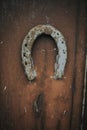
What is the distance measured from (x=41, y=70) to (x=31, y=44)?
0.19m

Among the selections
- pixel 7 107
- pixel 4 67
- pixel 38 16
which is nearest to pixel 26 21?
pixel 38 16

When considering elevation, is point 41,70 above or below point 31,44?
below

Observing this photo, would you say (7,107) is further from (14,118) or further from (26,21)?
(26,21)

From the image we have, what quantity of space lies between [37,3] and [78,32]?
324mm

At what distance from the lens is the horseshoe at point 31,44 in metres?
1.68

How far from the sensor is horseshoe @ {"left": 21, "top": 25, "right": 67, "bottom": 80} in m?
1.68

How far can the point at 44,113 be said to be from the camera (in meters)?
1.79

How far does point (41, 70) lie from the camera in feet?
5.78

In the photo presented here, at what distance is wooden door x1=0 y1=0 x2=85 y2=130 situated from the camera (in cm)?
173

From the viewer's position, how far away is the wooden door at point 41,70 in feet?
5.67

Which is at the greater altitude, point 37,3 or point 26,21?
point 37,3

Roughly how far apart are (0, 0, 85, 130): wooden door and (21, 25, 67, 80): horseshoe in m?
0.04

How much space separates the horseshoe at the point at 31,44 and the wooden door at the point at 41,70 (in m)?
0.04

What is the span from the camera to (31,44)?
168 centimetres
